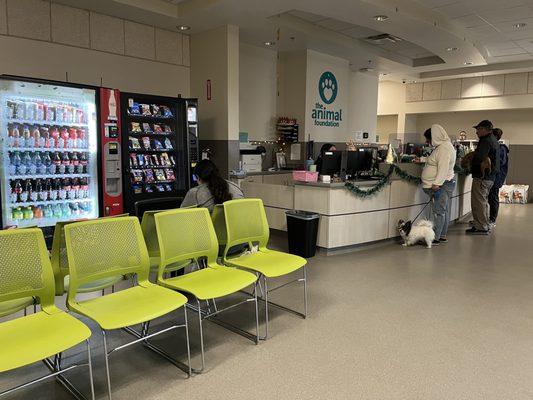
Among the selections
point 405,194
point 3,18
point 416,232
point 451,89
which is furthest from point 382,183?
point 451,89

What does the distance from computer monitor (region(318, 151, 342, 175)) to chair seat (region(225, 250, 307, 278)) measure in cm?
228

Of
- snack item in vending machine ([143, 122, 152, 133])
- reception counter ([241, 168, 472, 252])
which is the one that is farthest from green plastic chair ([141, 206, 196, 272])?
snack item in vending machine ([143, 122, 152, 133])

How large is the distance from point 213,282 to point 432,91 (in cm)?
1072

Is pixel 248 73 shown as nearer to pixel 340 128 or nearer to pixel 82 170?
pixel 340 128

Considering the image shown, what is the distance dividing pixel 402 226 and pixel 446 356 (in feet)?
10.8

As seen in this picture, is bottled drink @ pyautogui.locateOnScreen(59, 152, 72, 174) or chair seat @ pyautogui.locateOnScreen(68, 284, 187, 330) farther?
bottled drink @ pyautogui.locateOnScreen(59, 152, 72, 174)

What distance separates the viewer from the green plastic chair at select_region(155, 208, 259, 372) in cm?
273

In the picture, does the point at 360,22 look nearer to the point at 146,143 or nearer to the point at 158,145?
the point at 158,145

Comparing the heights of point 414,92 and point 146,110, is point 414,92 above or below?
above

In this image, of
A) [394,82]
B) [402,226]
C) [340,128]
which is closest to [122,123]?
[402,226]

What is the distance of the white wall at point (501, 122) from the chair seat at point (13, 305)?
11896 mm

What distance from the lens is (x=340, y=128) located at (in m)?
8.79

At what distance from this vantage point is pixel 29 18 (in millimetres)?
5012

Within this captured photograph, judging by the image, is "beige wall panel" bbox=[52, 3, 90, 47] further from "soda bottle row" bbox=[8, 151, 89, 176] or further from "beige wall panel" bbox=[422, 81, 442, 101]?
"beige wall panel" bbox=[422, 81, 442, 101]
